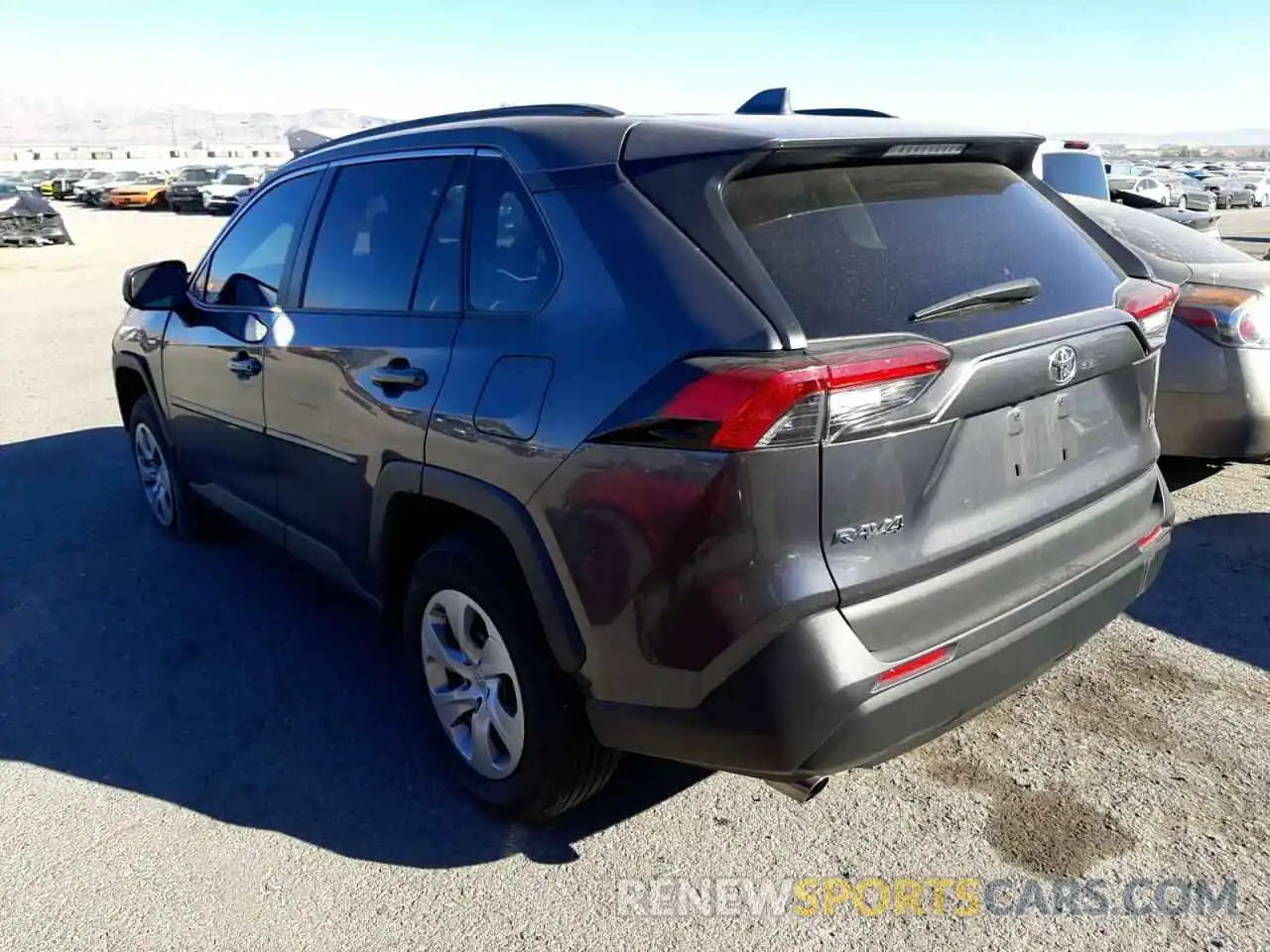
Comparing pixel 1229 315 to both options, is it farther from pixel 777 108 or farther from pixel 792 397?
pixel 792 397

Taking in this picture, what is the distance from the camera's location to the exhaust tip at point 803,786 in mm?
2346

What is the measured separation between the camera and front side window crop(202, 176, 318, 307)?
379 centimetres

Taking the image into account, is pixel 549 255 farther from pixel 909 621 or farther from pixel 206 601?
pixel 206 601

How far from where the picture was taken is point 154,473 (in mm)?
5340

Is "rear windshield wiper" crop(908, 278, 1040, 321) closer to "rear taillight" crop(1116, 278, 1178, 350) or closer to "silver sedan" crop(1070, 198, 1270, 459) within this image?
"rear taillight" crop(1116, 278, 1178, 350)

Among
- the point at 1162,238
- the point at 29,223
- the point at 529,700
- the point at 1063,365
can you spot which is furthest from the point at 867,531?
the point at 29,223

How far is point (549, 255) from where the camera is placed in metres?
2.54

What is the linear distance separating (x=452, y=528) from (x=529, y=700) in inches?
23.9

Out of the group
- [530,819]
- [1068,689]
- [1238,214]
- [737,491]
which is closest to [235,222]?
[530,819]

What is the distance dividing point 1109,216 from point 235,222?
462 centimetres

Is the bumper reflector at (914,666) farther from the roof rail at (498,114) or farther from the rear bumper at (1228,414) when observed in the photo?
the rear bumper at (1228,414)

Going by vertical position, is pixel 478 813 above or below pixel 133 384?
below

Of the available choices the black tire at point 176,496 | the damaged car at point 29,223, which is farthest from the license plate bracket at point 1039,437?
the damaged car at point 29,223

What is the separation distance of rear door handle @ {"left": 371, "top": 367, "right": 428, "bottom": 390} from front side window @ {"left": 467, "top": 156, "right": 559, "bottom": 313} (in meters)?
0.25
